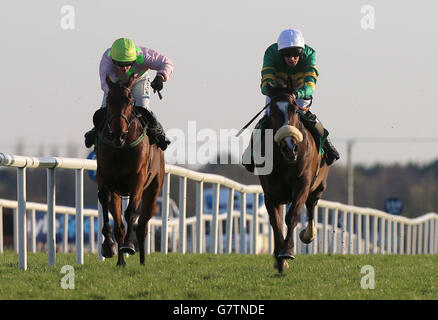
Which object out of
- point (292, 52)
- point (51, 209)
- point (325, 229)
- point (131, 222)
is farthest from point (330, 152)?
point (325, 229)

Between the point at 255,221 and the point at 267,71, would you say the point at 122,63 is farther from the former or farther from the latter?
the point at 255,221

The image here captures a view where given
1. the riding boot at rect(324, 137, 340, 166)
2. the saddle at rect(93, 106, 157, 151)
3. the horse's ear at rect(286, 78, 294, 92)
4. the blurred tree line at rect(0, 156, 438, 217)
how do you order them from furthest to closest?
the blurred tree line at rect(0, 156, 438, 217) → the riding boot at rect(324, 137, 340, 166) → the saddle at rect(93, 106, 157, 151) → the horse's ear at rect(286, 78, 294, 92)

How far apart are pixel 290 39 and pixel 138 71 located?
155cm

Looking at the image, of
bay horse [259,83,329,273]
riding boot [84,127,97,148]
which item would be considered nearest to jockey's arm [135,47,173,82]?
riding boot [84,127,97,148]

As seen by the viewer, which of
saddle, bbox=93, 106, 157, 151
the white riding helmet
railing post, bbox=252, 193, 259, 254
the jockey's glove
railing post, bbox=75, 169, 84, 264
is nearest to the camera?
the white riding helmet

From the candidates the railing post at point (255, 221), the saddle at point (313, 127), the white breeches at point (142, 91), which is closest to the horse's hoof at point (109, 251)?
the white breeches at point (142, 91)

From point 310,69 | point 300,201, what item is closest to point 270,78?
point 310,69

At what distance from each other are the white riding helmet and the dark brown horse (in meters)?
1.40

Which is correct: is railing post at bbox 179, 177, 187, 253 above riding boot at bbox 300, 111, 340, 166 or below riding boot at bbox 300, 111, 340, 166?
below

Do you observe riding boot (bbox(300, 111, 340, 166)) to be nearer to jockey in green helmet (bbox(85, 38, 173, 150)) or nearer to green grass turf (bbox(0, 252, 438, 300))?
green grass turf (bbox(0, 252, 438, 300))

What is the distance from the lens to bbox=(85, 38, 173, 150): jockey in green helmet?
9188 millimetres

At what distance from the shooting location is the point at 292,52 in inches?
362

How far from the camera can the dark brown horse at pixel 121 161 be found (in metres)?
8.86
